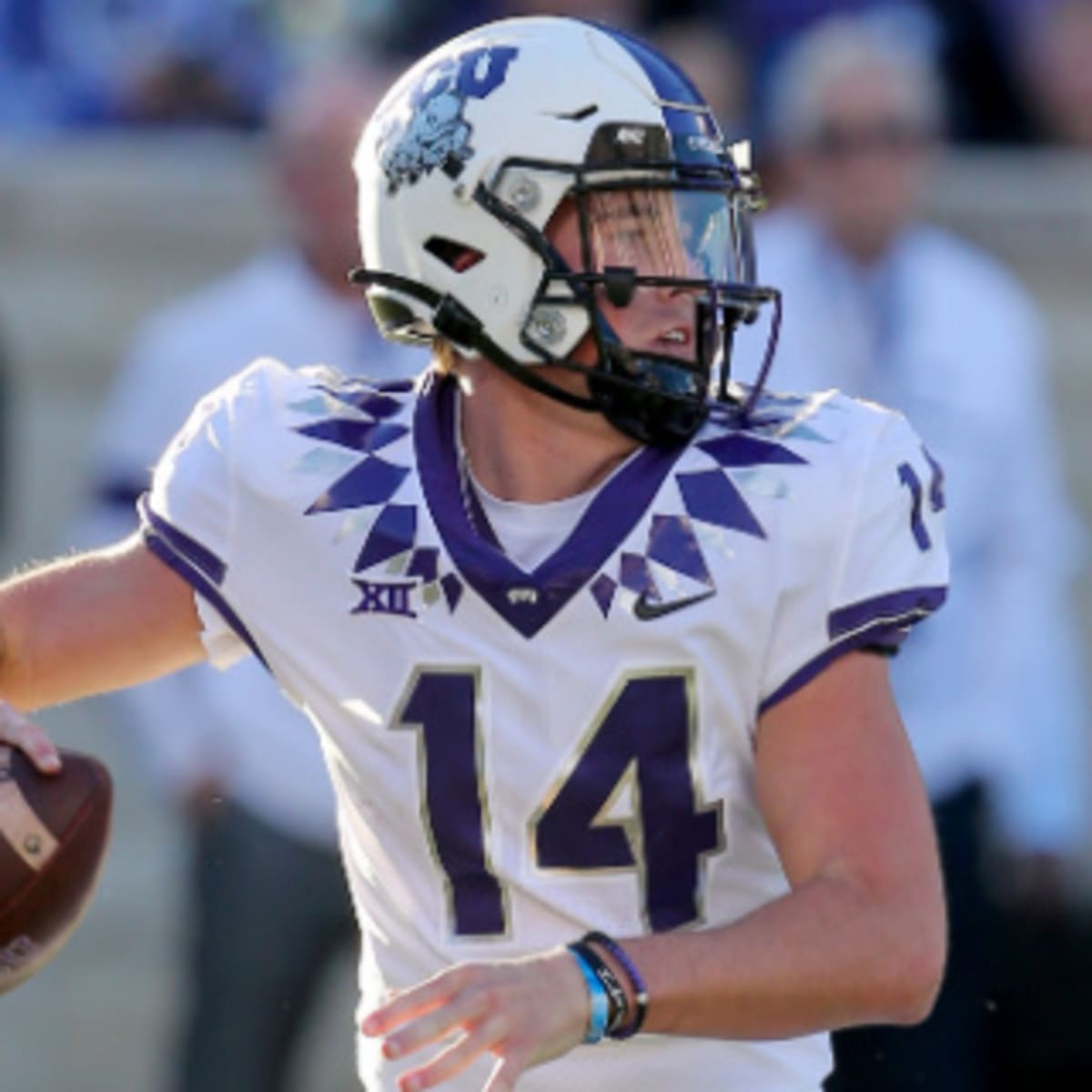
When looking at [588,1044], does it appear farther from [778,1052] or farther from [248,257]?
[248,257]

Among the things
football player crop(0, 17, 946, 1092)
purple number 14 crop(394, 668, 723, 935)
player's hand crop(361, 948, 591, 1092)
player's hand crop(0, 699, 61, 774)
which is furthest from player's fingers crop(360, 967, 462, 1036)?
player's hand crop(0, 699, 61, 774)

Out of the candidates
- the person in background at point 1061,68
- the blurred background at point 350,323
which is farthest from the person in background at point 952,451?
the person in background at point 1061,68

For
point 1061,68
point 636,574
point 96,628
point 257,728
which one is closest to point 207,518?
point 96,628

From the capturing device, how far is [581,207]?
3549mm

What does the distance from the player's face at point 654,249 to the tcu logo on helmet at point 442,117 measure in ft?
0.47

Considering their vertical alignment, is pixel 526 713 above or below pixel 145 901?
above

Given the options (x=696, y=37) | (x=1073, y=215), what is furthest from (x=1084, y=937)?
(x=696, y=37)

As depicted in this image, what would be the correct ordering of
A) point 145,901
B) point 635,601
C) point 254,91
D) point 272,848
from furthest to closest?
point 254,91, point 145,901, point 272,848, point 635,601

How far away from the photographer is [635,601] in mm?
3387

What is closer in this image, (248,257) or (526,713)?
(526,713)

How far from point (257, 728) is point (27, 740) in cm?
243

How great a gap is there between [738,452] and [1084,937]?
134 inches

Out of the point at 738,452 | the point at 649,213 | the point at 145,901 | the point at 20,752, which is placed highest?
the point at 649,213

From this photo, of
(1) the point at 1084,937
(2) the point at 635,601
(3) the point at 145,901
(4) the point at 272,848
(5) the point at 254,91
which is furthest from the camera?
(5) the point at 254,91
